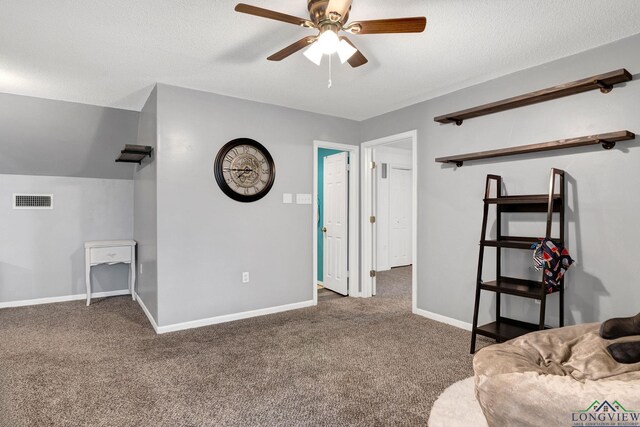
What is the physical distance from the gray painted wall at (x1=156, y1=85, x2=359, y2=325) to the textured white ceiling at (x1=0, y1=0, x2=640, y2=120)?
0.29 meters

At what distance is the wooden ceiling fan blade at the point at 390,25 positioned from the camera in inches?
71.7

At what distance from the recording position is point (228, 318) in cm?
379

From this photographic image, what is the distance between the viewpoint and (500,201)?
2922mm

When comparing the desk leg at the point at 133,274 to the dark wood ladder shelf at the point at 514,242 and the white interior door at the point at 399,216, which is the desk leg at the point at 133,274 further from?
the white interior door at the point at 399,216

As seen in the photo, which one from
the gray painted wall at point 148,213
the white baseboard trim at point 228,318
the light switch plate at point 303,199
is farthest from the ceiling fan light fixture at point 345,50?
the white baseboard trim at point 228,318

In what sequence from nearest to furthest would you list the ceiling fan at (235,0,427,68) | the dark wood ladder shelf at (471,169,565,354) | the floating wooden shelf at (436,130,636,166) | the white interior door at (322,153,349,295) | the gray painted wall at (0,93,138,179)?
the ceiling fan at (235,0,427,68) < the floating wooden shelf at (436,130,636,166) < the dark wood ladder shelf at (471,169,565,354) < the gray painted wall at (0,93,138,179) < the white interior door at (322,153,349,295)

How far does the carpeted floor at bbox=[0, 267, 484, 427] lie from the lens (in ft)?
6.77

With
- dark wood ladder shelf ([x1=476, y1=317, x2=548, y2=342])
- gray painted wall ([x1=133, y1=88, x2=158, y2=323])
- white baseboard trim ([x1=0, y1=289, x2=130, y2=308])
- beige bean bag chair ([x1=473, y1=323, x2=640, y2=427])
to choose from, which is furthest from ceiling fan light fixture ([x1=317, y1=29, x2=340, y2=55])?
white baseboard trim ([x1=0, y1=289, x2=130, y2=308])

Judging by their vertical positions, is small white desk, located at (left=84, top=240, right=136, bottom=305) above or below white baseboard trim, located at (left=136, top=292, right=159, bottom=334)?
above

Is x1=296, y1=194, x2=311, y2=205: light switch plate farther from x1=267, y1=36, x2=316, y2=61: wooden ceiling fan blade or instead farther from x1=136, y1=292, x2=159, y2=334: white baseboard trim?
x1=267, y1=36, x2=316, y2=61: wooden ceiling fan blade

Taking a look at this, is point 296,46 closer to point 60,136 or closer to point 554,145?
point 554,145

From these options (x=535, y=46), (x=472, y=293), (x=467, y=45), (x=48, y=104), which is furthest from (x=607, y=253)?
(x=48, y=104)

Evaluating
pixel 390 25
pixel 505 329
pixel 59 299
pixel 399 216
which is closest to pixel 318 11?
pixel 390 25

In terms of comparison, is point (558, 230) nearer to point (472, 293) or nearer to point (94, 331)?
point (472, 293)
